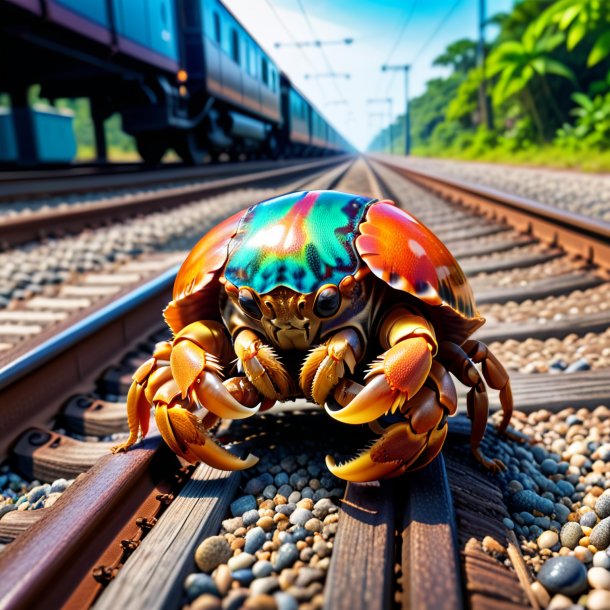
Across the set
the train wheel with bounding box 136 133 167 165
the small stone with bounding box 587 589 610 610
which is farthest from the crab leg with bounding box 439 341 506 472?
the train wheel with bounding box 136 133 167 165

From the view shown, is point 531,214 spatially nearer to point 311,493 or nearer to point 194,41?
point 311,493

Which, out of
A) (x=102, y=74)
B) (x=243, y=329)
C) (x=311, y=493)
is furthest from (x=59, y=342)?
(x=102, y=74)

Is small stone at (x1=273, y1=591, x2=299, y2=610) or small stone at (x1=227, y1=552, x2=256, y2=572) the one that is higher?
small stone at (x1=273, y1=591, x2=299, y2=610)

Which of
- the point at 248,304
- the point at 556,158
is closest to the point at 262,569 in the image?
the point at 248,304

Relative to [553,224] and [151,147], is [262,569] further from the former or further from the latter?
[151,147]

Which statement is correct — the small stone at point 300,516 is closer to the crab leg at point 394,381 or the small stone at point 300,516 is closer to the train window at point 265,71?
the crab leg at point 394,381

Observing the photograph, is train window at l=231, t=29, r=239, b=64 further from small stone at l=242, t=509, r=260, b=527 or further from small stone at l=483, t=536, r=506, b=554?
small stone at l=483, t=536, r=506, b=554
